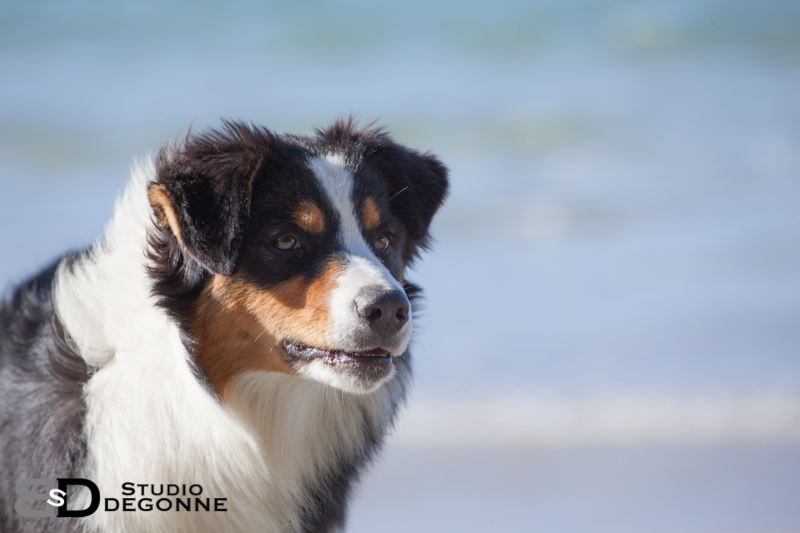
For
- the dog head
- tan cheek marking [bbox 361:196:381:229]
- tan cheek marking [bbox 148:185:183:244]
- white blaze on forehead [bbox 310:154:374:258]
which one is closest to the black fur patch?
the dog head

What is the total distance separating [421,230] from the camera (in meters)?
3.67

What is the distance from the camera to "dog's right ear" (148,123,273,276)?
293 centimetres

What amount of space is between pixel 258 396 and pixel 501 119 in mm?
10004

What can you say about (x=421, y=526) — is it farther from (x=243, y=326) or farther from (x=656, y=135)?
(x=656, y=135)

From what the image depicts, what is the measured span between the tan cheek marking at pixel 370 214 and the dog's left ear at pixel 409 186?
197mm

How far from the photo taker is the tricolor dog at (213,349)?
2.98 metres

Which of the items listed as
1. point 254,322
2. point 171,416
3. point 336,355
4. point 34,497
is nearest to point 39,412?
point 34,497

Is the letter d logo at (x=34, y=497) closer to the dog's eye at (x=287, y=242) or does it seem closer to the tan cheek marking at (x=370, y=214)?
the dog's eye at (x=287, y=242)

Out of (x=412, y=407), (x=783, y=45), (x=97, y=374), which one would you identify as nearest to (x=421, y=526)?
(x=412, y=407)

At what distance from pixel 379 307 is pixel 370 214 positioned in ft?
2.08

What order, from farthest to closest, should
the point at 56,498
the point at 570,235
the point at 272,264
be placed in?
1. the point at 570,235
2. the point at 272,264
3. the point at 56,498

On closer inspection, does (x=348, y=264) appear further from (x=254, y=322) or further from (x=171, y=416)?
(x=171, y=416)

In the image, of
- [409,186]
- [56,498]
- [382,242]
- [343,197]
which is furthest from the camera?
[409,186]

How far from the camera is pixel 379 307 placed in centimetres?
285
